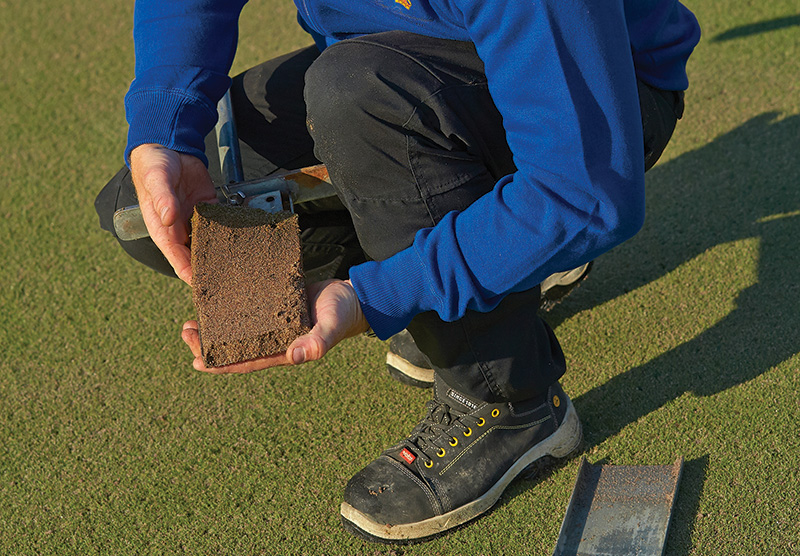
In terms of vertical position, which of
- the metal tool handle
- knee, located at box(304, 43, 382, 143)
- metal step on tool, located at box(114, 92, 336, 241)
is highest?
knee, located at box(304, 43, 382, 143)

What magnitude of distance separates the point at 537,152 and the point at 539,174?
0.11ft

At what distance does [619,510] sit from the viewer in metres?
1.51

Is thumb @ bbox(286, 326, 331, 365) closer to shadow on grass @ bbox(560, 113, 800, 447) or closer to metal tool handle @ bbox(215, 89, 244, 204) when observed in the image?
metal tool handle @ bbox(215, 89, 244, 204)

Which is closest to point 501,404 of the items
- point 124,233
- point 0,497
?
point 124,233

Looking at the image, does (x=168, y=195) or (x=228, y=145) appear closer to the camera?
(x=168, y=195)

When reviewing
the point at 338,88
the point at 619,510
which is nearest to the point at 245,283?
the point at 338,88

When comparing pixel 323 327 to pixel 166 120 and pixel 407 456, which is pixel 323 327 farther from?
pixel 166 120

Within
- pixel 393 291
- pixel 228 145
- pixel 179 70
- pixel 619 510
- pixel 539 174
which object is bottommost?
pixel 619 510

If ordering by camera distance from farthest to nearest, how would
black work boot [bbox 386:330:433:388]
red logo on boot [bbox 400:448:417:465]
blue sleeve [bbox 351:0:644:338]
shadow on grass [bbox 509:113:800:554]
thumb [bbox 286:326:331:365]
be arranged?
black work boot [bbox 386:330:433:388] → shadow on grass [bbox 509:113:800:554] → red logo on boot [bbox 400:448:417:465] → thumb [bbox 286:326:331:365] → blue sleeve [bbox 351:0:644:338]

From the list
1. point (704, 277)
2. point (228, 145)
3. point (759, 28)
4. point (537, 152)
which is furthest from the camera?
point (759, 28)

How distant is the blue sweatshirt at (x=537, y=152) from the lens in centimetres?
112

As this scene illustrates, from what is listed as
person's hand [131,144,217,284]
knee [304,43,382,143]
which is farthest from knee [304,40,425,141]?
person's hand [131,144,217,284]

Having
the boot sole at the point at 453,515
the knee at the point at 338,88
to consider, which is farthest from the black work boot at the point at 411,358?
the knee at the point at 338,88

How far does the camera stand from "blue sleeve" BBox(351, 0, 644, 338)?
1.12 metres
